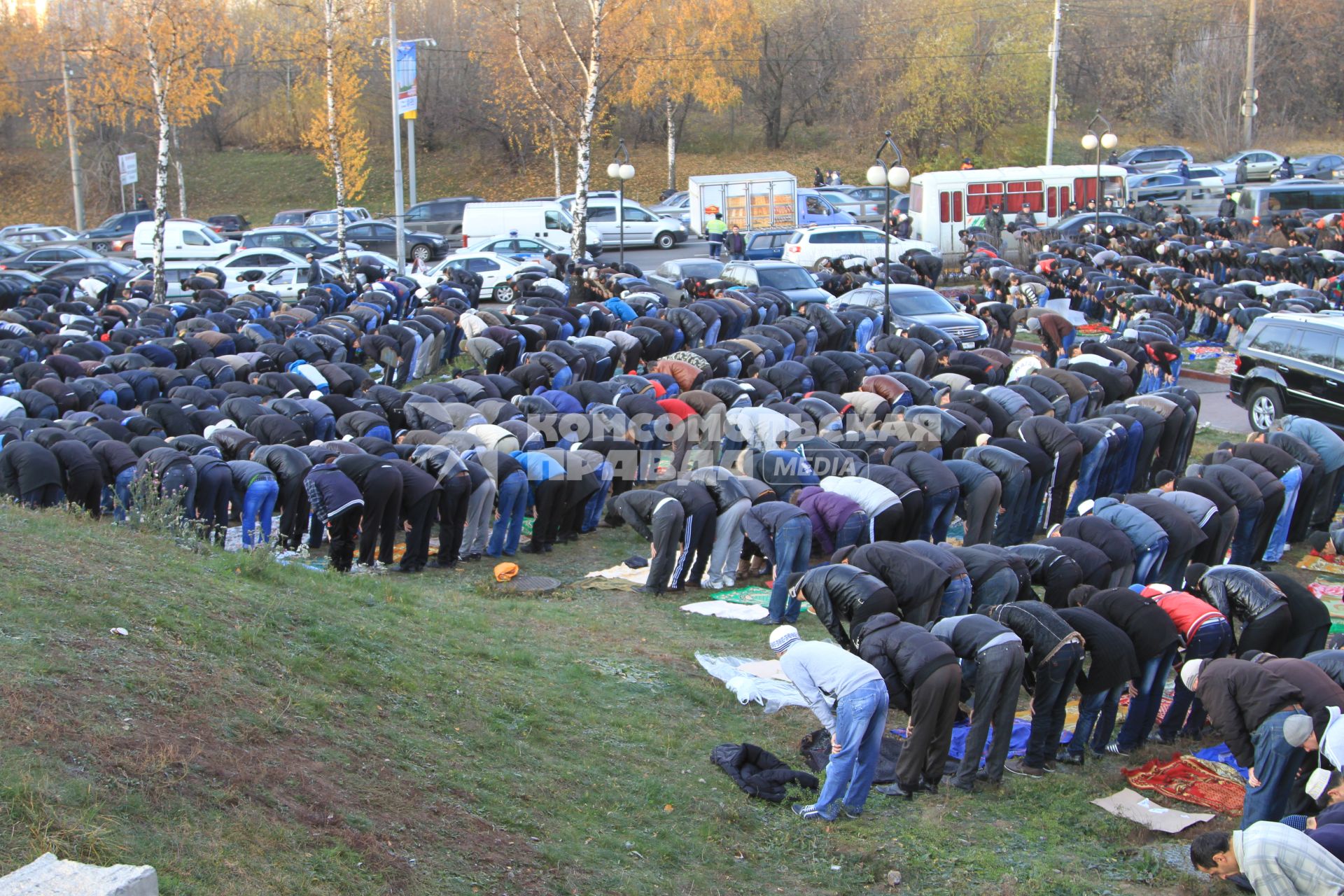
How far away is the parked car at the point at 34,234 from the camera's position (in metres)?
37.7

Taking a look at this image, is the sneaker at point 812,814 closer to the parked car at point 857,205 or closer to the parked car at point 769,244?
the parked car at point 769,244

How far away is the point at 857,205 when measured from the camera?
39812mm

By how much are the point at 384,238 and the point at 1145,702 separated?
31908 mm

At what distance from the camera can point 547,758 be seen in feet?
23.8

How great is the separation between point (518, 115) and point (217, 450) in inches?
1661

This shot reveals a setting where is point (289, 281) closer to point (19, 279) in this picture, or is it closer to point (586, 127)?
point (19, 279)

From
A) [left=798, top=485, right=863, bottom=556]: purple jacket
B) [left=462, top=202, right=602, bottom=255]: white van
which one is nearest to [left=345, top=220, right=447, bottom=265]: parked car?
[left=462, top=202, right=602, bottom=255]: white van

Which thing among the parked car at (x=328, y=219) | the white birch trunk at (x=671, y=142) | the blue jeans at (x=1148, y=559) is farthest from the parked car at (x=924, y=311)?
the white birch trunk at (x=671, y=142)

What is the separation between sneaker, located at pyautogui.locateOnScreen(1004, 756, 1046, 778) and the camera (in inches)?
314

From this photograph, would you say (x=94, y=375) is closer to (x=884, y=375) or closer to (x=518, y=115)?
(x=884, y=375)

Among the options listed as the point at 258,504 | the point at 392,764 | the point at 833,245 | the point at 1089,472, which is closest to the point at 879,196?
the point at 833,245

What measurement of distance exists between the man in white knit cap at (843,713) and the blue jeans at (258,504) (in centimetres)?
632

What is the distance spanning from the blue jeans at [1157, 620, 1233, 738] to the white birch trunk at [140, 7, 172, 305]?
2218cm

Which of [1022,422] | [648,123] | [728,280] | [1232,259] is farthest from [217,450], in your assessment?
[648,123]
